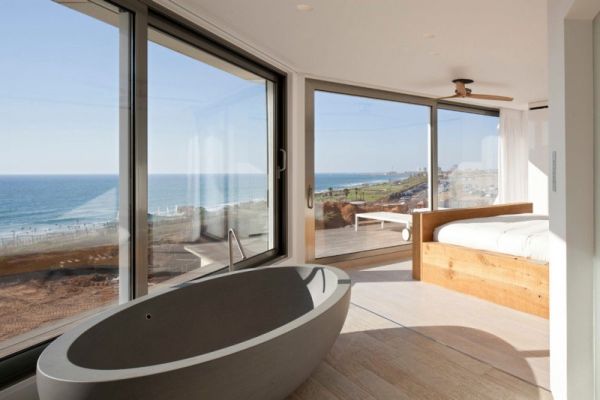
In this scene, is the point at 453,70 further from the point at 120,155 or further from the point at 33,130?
the point at 33,130

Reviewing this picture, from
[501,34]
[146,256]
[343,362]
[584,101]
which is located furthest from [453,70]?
[146,256]

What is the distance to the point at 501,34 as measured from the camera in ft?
9.45

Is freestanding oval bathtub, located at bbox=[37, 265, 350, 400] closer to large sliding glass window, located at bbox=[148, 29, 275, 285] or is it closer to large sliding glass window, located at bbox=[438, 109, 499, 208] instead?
large sliding glass window, located at bbox=[148, 29, 275, 285]

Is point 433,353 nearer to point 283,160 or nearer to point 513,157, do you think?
point 283,160

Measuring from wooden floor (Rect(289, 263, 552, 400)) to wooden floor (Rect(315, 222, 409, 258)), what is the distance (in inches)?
42.6

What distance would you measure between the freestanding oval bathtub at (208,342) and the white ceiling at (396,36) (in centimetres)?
167

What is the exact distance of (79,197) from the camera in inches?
75.9

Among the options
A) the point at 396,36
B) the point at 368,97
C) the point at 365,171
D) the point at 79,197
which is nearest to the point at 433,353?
the point at 79,197

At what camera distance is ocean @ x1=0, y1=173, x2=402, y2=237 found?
5.37 feet

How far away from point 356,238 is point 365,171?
809 millimetres

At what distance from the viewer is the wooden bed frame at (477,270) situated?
2.88 m

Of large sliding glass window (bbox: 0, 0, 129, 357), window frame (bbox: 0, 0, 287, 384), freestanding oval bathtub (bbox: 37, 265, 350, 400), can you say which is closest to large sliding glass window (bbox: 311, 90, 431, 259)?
freestanding oval bathtub (bbox: 37, 265, 350, 400)

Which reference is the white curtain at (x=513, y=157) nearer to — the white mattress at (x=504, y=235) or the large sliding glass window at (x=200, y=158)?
the white mattress at (x=504, y=235)

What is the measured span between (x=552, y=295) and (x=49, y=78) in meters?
2.50
